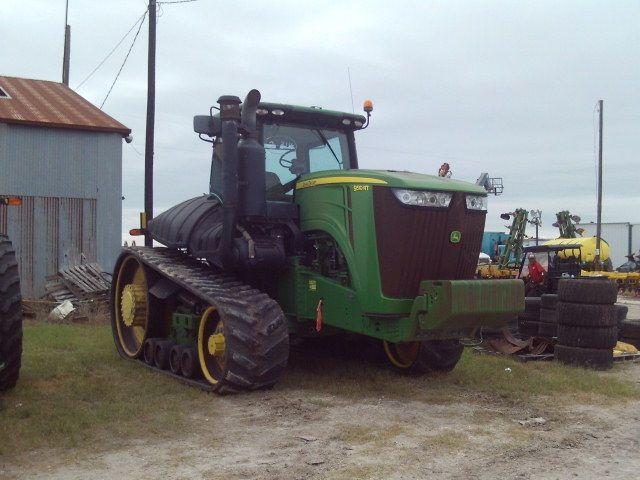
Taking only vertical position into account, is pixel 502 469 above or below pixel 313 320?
below

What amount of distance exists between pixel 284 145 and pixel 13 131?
10.0 m

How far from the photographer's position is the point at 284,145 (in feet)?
28.5

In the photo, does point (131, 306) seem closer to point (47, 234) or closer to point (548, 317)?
point (548, 317)

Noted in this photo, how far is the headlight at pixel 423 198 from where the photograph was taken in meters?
7.23

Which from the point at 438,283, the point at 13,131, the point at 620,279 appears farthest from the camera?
the point at 620,279

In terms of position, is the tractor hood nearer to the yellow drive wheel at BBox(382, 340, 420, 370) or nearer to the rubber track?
the rubber track

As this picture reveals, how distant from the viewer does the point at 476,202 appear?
25.3ft

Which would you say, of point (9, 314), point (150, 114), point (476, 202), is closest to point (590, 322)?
point (476, 202)

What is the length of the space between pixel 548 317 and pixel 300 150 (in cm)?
433

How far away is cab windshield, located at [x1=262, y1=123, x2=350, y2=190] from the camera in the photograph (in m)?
8.58

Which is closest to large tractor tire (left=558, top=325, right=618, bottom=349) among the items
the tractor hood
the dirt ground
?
the dirt ground

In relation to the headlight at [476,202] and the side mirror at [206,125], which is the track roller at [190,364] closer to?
the side mirror at [206,125]

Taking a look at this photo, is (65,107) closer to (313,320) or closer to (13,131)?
(13,131)

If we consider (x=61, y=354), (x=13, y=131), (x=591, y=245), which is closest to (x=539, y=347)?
(x=61, y=354)
